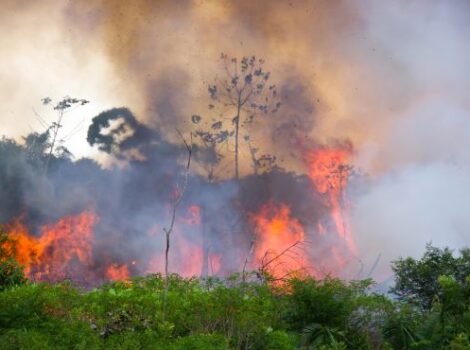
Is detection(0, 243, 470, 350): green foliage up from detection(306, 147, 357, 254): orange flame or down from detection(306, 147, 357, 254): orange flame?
down

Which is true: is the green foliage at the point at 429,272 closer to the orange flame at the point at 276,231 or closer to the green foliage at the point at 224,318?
the green foliage at the point at 224,318

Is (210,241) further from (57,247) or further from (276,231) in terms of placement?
(57,247)

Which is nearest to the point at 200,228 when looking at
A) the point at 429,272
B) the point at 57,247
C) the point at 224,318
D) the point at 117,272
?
the point at 117,272

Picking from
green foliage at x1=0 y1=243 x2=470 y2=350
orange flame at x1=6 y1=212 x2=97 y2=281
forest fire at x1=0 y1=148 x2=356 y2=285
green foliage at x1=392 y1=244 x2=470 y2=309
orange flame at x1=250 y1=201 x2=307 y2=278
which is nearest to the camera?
green foliage at x1=0 y1=243 x2=470 y2=350

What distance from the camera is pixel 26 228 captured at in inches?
1623

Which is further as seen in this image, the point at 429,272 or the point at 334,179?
the point at 334,179

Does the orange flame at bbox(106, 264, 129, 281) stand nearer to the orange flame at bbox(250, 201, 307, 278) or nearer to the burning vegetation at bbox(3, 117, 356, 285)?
the burning vegetation at bbox(3, 117, 356, 285)

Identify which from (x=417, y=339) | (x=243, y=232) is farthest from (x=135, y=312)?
(x=243, y=232)

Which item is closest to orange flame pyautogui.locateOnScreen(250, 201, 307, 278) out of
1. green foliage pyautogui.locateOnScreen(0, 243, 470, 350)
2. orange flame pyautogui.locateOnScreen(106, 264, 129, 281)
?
orange flame pyautogui.locateOnScreen(106, 264, 129, 281)

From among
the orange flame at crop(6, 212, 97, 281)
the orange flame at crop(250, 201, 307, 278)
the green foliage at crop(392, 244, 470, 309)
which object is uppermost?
the orange flame at crop(250, 201, 307, 278)

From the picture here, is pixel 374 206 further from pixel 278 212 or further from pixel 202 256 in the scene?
pixel 202 256

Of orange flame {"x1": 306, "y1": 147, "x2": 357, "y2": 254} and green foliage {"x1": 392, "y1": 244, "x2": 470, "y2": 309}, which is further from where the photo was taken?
orange flame {"x1": 306, "y1": 147, "x2": 357, "y2": 254}

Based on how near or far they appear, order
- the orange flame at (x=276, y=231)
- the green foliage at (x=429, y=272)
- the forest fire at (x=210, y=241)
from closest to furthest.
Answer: the green foliage at (x=429, y=272), the forest fire at (x=210, y=241), the orange flame at (x=276, y=231)

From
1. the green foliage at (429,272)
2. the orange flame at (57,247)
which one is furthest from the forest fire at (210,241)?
the green foliage at (429,272)
